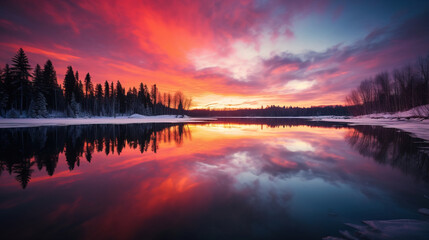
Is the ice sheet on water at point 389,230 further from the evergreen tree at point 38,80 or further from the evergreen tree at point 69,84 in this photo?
the evergreen tree at point 69,84

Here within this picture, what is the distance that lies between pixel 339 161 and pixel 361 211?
16.3ft

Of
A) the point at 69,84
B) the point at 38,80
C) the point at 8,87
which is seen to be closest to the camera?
the point at 8,87

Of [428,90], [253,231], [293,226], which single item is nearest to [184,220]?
[253,231]

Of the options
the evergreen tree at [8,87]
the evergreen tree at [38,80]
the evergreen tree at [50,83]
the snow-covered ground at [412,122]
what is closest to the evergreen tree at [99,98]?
the evergreen tree at [50,83]

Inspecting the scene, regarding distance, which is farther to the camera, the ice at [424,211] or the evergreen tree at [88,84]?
the evergreen tree at [88,84]

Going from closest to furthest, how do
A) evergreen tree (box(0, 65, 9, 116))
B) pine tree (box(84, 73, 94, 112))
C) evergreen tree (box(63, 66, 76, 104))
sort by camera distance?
1. evergreen tree (box(0, 65, 9, 116))
2. evergreen tree (box(63, 66, 76, 104))
3. pine tree (box(84, 73, 94, 112))

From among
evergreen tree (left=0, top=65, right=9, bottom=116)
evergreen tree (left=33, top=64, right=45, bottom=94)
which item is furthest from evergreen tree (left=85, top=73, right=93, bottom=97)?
evergreen tree (left=0, top=65, right=9, bottom=116)

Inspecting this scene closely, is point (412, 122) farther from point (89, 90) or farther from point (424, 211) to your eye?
point (89, 90)

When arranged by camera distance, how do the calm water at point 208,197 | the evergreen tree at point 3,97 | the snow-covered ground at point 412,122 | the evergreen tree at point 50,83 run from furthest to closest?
the evergreen tree at point 50,83, the evergreen tree at point 3,97, the snow-covered ground at point 412,122, the calm water at point 208,197

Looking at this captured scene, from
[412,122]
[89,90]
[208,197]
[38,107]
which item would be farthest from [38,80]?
[412,122]

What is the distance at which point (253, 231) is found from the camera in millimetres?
3170

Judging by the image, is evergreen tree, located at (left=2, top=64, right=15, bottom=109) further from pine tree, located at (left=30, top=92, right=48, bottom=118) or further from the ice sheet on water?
the ice sheet on water

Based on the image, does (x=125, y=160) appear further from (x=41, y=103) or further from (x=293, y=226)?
(x=41, y=103)

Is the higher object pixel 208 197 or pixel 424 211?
pixel 208 197
